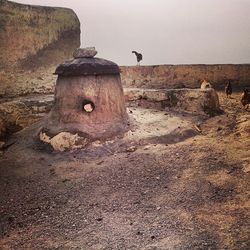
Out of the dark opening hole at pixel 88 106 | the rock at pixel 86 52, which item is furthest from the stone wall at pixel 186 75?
the dark opening hole at pixel 88 106

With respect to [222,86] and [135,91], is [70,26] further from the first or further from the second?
[222,86]

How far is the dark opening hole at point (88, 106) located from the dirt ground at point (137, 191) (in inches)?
33.4

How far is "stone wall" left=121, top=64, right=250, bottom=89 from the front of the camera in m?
10.4

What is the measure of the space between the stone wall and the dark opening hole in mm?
→ 3474

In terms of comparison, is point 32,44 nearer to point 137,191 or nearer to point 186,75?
point 186,75

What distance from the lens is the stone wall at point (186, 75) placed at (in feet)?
34.0

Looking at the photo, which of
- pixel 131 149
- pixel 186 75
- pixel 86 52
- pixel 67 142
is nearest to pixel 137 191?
pixel 131 149

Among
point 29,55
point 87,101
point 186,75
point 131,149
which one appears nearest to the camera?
point 131,149

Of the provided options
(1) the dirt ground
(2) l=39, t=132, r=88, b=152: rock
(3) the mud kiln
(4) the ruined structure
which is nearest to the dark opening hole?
(3) the mud kiln

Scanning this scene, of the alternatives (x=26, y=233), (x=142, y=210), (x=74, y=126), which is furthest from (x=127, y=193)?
(x=74, y=126)

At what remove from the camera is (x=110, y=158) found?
5.84m

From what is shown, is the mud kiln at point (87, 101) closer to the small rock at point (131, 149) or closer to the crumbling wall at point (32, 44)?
the small rock at point (131, 149)

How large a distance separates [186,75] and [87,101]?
521 centimetres

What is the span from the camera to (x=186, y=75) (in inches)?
427
